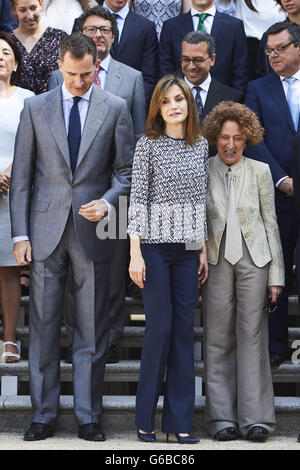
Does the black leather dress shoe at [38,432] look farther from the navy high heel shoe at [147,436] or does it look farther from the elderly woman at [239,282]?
the elderly woman at [239,282]

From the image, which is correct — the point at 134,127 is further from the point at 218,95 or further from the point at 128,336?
the point at 128,336

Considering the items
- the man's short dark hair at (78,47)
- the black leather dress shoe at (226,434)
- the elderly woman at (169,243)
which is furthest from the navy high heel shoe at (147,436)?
the man's short dark hair at (78,47)

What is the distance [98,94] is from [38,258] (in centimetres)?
89

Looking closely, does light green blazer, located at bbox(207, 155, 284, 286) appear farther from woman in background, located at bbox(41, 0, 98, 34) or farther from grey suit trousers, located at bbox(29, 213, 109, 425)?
woman in background, located at bbox(41, 0, 98, 34)

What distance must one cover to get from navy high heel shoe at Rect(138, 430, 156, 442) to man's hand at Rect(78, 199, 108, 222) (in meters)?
1.07

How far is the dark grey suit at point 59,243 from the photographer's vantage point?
15.5 feet

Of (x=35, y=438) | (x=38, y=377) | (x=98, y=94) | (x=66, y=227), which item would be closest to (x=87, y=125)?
(x=98, y=94)

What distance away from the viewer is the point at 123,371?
5215mm

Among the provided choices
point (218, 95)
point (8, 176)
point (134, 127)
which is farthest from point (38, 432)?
point (218, 95)

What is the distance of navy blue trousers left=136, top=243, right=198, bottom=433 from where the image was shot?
4582mm

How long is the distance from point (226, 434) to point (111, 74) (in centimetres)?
216

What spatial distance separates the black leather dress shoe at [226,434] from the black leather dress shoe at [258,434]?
8 centimetres

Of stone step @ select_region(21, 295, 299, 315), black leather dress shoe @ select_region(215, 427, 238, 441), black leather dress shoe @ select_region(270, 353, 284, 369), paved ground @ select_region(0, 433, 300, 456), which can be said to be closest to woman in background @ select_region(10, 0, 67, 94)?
stone step @ select_region(21, 295, 299, 315)

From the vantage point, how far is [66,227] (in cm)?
475
